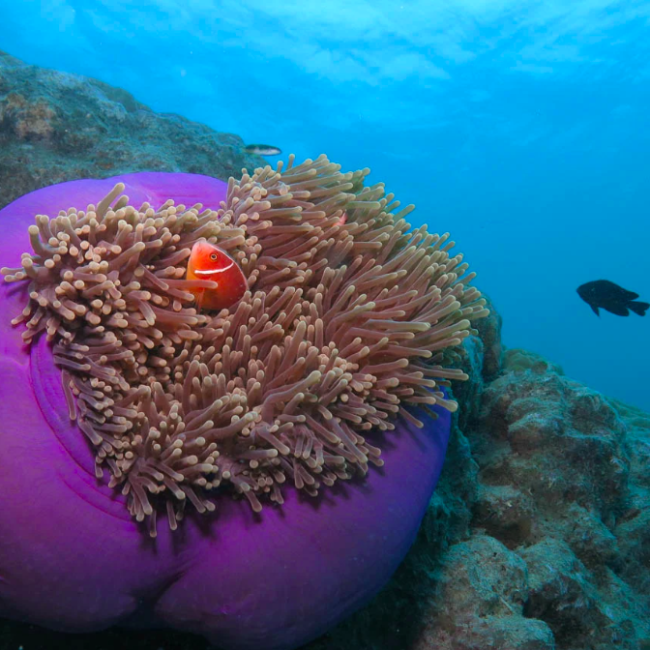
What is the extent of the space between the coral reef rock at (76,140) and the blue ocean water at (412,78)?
20475 mm

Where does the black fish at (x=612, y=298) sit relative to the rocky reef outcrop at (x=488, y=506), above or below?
above

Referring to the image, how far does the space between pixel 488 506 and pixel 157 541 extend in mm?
2065

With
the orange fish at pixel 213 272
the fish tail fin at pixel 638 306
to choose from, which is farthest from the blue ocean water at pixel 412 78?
the orange fish at pixel 213 272

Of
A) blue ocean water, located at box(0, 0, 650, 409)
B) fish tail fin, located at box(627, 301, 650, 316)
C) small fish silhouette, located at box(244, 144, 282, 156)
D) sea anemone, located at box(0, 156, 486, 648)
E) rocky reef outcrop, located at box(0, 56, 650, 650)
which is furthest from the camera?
blue ocean water, located at box(0, 0, 650, 409)

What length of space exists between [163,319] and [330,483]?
0.72 meters

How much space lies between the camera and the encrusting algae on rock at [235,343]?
1362mm

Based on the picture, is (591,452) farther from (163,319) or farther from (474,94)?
(474,94)

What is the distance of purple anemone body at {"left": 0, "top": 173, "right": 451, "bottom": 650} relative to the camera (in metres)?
1.24

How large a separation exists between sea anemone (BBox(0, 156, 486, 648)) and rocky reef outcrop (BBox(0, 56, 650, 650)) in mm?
589

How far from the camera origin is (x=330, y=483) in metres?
1.47

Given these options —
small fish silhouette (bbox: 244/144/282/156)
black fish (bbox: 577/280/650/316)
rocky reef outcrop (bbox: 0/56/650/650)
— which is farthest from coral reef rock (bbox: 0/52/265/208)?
black fish (bbox: 577/280/650/316)

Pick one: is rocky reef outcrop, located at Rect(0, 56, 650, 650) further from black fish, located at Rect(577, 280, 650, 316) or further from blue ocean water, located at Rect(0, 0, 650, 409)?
blue ocean water, located at Rect(0, 0, 650, 409)

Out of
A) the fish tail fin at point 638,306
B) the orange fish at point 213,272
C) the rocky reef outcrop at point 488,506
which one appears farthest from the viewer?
the fish tail fin at point 638,306

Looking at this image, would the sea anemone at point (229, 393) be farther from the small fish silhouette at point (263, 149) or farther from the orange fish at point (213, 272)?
the small fish silhouette at point (263, 149)
